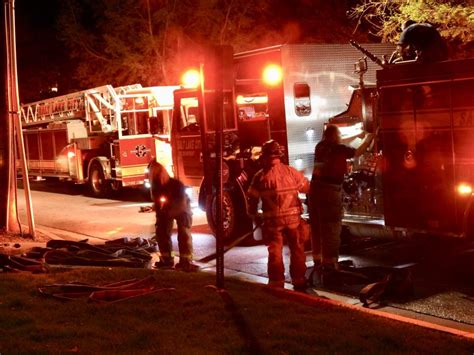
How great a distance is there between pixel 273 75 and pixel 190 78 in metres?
1.87

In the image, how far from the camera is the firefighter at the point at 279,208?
7473mm

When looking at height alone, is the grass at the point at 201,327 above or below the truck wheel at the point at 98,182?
below

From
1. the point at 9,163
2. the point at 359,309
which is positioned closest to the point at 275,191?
the point at 359,309

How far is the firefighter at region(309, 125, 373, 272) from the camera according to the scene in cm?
803

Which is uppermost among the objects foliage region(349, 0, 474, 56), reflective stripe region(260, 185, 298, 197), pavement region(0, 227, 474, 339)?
foliage region(349, 0, 474, 56)

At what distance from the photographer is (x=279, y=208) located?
24.5ft

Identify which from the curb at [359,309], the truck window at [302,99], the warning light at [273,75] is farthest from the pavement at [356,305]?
the warning light at [273,75]

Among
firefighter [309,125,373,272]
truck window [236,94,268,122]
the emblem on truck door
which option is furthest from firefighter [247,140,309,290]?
the emblem on truck door

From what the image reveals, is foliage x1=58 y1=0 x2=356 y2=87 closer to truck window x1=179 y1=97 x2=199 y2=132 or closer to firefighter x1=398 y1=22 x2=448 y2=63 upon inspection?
truck window x1=179 y1=97 x2=199 y2=132

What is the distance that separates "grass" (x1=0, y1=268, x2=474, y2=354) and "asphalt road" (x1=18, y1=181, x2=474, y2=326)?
1.20 meters

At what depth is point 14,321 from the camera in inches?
244

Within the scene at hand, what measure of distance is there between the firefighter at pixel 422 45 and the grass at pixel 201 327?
3.20 meters

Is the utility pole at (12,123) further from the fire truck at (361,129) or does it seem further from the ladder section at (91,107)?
the ladder section at (91,107)

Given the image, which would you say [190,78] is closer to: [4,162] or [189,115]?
[189,115]
